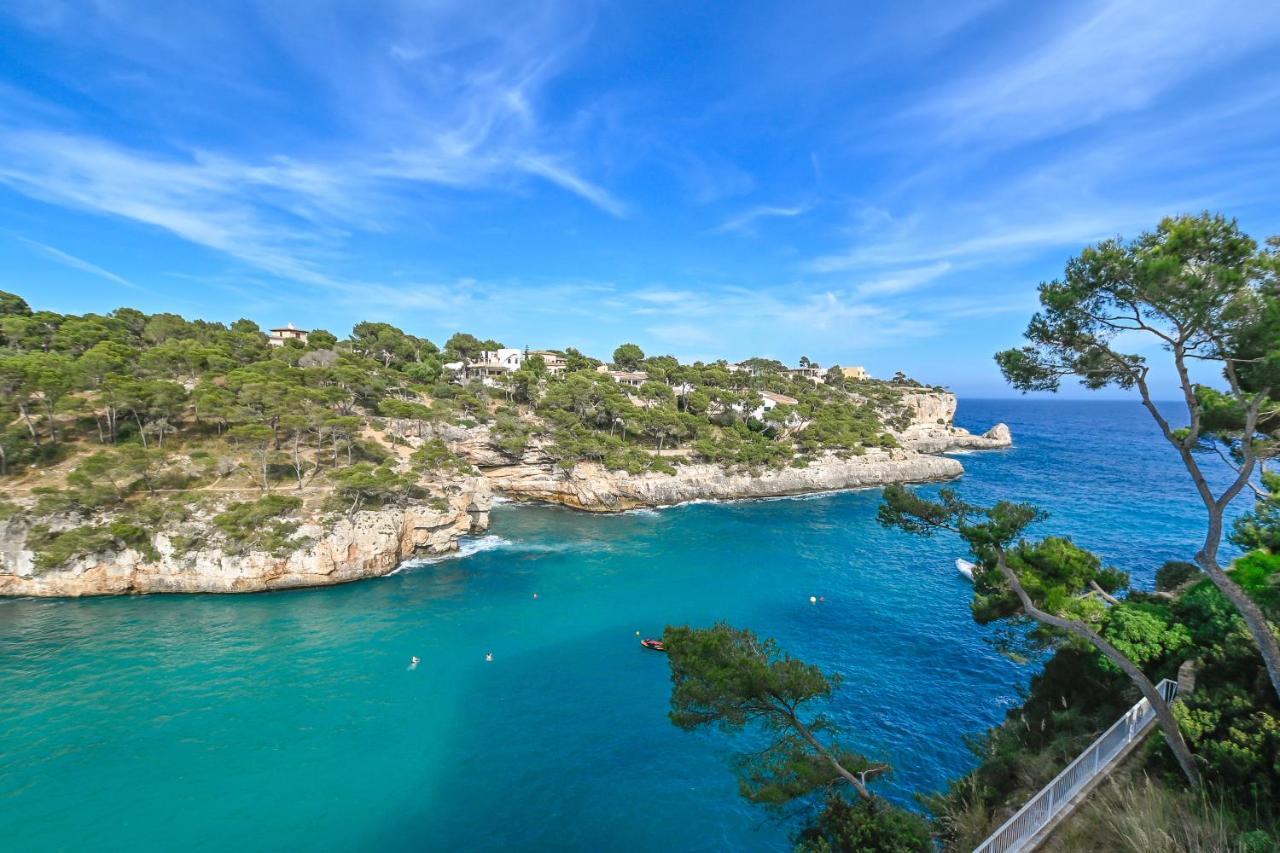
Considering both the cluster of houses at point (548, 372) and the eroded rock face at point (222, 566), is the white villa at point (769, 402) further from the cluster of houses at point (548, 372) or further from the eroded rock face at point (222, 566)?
the eroded rock face at point (222, 566)

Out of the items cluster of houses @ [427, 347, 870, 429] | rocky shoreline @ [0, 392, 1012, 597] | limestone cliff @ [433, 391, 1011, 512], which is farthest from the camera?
cluster of houses @ [427, 347, 870, 429]

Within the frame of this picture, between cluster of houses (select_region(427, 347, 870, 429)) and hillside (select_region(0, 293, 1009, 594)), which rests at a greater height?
cluster of houses (select_region(427, 347, 870, 429))

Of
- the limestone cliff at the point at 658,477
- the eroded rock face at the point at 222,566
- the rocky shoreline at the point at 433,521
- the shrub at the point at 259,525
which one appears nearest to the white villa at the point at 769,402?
the limestone cliff at the point at 658,477

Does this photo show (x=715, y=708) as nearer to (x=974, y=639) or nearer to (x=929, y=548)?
(x=974, y=639)

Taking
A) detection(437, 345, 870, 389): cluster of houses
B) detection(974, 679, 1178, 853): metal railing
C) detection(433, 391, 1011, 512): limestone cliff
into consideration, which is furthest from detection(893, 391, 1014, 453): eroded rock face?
detection(974, 679, 1178, 853): metal railing

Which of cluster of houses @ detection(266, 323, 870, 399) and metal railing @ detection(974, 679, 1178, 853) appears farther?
cluster of houses @ detection(266, 323, 870, 399)

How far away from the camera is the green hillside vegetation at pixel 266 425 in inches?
1083

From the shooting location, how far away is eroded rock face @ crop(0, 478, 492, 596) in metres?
24.9

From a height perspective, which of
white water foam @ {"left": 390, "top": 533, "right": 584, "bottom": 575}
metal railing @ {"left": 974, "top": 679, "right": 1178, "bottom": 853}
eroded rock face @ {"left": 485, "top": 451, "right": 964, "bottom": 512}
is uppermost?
eroded rock face @ {"left": 485, "top": 451, "right": 964, "bottom": 512}

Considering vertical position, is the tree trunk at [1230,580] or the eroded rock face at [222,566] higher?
the tree trunk at [1230,580]

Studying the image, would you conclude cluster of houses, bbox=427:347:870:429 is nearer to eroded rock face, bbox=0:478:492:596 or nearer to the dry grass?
eroded rock face, bbox=0:478:492:596

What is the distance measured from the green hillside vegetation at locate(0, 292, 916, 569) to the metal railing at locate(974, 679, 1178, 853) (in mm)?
31896

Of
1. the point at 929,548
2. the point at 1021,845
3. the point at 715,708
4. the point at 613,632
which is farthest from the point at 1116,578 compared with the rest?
the point at 929,548

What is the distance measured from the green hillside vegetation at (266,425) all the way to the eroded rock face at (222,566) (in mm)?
768
